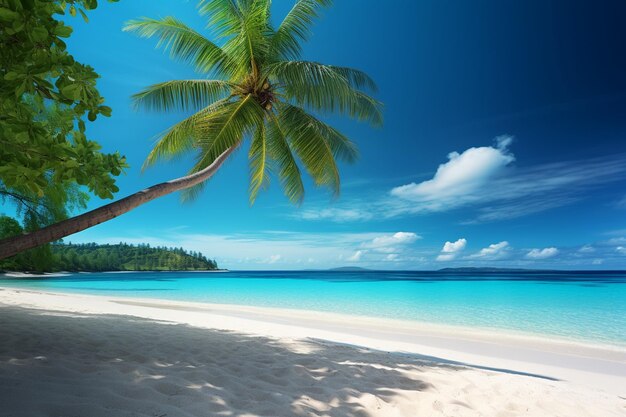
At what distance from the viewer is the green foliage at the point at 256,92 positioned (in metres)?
7.23

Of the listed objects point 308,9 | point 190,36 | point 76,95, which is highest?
point 308,9

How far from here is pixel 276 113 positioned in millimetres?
8625

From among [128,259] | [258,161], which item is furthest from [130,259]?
[258,161]

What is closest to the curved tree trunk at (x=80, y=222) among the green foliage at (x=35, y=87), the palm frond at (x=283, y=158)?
the green foliage at (x=35, y=87)

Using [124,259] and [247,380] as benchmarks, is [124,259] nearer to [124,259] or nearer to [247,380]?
[124,259]

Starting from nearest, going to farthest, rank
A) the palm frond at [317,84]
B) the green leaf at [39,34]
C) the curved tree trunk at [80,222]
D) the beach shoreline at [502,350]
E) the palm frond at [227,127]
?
1. the green leaf at [39,34]
2. the curved tree trunk at [80,222]
3. the beach shoreline at [502,350]
4. the palm frond at [317,84]
5. the palm frond at [227,127]

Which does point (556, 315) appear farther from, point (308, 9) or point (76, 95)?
point (76, 95)

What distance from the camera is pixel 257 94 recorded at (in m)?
7.72

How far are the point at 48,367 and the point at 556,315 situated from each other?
653 inches

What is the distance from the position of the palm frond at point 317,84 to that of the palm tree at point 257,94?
0.02m

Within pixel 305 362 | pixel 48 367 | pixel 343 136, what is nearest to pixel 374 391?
pixel 305 362

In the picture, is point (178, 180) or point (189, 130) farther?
point (189, 130)

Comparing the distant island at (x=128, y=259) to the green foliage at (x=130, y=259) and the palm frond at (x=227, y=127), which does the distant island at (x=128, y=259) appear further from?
the palm frond at (x=227, y=127)

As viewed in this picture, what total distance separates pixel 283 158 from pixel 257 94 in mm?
1734
